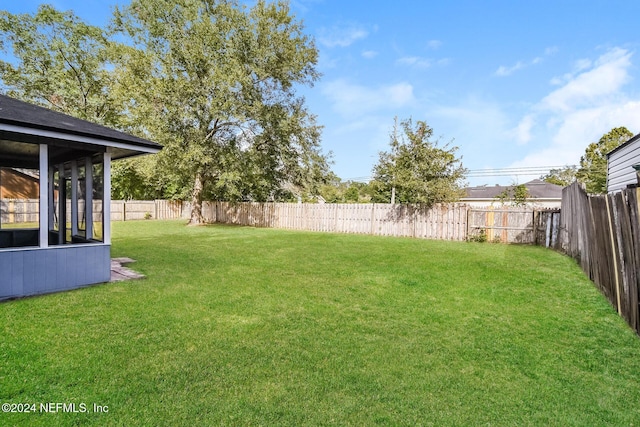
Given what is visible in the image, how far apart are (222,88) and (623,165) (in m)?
15.0

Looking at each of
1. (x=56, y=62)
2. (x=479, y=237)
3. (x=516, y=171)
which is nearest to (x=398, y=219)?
(x=479, y=237)

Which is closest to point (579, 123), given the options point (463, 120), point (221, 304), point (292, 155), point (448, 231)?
point (463, 120)

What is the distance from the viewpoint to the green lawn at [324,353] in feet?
7.20

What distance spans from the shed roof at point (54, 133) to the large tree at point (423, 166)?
9.14 m

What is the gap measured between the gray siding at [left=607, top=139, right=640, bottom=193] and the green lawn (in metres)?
4.48

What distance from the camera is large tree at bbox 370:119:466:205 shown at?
12.2 metres

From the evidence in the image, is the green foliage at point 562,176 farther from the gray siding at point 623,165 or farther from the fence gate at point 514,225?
the fence gate at point 514,225

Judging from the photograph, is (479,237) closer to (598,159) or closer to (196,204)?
(196,204)

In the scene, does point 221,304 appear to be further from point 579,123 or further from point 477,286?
point 579,123

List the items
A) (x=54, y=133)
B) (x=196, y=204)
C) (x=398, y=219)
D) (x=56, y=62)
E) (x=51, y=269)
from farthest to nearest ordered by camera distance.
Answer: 1. (x=56, y=62)
2. (x=196, y=204)
3. (x=398, y=219)
4. (x=51, y=269)
5. (x=54, y=133)

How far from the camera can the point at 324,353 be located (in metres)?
3.02

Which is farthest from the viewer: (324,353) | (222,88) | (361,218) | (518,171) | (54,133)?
(518,171)

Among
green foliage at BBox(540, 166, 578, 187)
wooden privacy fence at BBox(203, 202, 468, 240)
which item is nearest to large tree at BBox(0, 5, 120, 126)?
wooden privacy fence at BBox(203, 202, 468, 240)

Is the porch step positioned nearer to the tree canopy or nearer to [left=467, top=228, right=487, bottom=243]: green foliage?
the tree canopy
